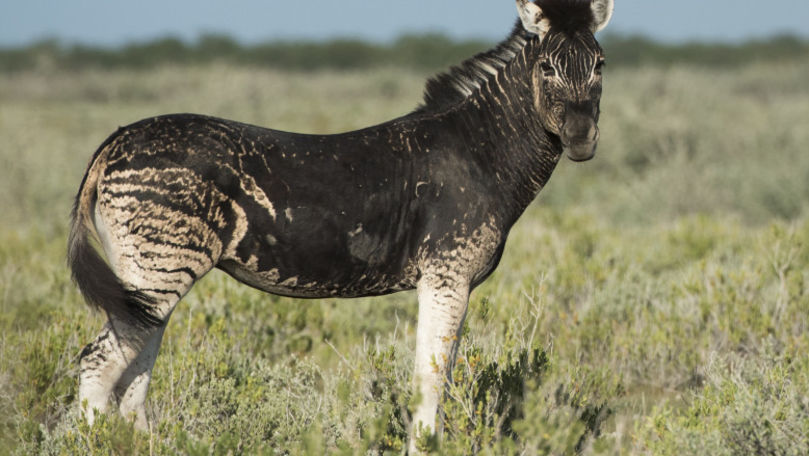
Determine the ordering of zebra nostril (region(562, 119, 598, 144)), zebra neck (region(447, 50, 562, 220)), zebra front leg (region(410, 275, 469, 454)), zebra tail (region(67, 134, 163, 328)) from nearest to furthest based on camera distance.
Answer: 1. zebra tail (region(67, 134, 163, 328))
2. zebra nostril (region(562, 119, 598, 144))
3. zebra front leg (region(410, 275, 469, 454))
4. zebra neck (region(447, 50, 562, 220))

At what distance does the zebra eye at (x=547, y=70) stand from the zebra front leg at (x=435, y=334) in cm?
112

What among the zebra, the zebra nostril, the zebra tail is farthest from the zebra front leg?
the zebra tail

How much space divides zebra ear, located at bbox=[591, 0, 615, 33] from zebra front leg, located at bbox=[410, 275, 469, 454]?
1510 mm

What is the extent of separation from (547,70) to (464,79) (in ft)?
2.08

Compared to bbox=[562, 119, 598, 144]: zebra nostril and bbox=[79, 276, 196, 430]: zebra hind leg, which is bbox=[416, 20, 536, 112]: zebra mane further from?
bbox=[79, 276, 196, 430]: zebra hind leg

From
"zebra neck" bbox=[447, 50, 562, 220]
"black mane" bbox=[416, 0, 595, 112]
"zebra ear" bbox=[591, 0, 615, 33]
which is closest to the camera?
"zebra ear" bbox=[591, 0, 615, 33]

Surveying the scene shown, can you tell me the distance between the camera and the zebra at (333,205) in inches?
154

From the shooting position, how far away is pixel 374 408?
16.2 feet

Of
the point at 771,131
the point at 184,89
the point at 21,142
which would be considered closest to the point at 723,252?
the point at 771,131

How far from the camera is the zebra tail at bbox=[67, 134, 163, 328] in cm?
383

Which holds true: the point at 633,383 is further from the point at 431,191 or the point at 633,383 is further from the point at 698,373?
the point at 431,191

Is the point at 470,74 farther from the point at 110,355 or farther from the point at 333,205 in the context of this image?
the point at 110,355

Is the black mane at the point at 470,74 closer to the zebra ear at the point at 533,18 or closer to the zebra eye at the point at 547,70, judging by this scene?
the zebra ear at the point at 533,18

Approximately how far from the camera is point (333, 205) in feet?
13.3
